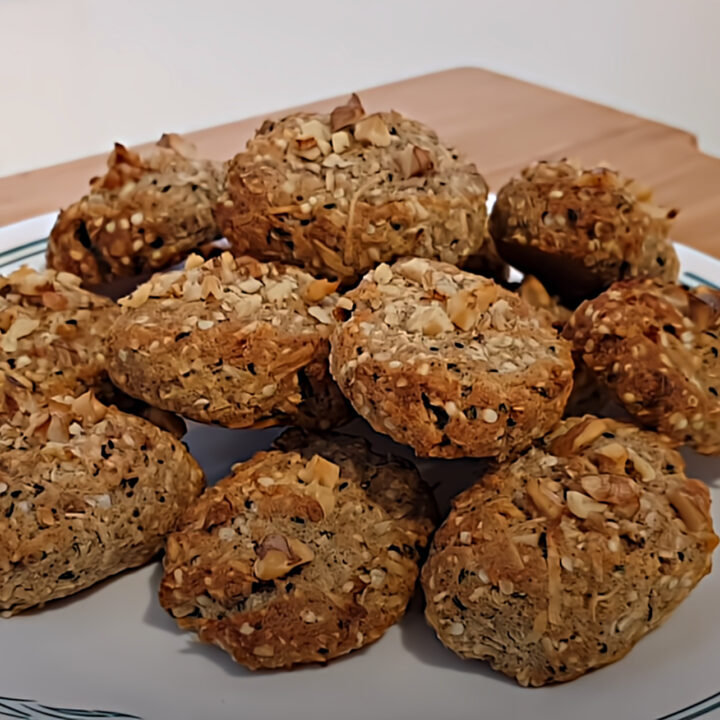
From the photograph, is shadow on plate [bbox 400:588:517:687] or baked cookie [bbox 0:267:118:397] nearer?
shadow on plate [bbox 400:588:517:687]

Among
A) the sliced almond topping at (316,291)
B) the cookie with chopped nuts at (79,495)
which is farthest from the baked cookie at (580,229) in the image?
the cookie with chopped nuts at (79,495)

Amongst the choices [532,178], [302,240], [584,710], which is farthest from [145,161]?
[584,710]

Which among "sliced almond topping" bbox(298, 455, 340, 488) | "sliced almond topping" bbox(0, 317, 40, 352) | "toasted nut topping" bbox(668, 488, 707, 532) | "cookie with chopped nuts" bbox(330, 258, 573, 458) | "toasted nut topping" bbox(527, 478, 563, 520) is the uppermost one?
"cookie with chopped nuts" bbox(330, 258, 573, 458)

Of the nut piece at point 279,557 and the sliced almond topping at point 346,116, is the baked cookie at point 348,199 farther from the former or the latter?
the nut piece at point 279,557

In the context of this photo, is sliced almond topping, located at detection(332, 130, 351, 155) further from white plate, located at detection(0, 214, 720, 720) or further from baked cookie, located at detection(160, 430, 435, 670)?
white plate, located at detection(0, 214, 720, 720)

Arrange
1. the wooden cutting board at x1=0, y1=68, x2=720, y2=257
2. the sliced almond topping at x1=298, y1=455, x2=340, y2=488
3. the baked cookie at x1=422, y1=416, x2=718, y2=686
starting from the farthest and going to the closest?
1. the wooden cutting board at x1=0, y1=68, x2=720, y2=257
2. the sliced almond topping at x1=298, y1=455, x2=340, y2=488
3. the baked cookie at x1=422, y1=416, x2=718, y2=686

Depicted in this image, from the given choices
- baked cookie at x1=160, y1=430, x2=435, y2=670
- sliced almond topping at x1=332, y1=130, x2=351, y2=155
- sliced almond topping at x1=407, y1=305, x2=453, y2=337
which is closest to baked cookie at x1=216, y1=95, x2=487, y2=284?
sliced almond topping at x1=332, y1=130, x2=351, y2=155

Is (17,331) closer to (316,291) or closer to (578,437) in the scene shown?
(316,291)

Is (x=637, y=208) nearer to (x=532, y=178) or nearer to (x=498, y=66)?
(x=532, y=178)
